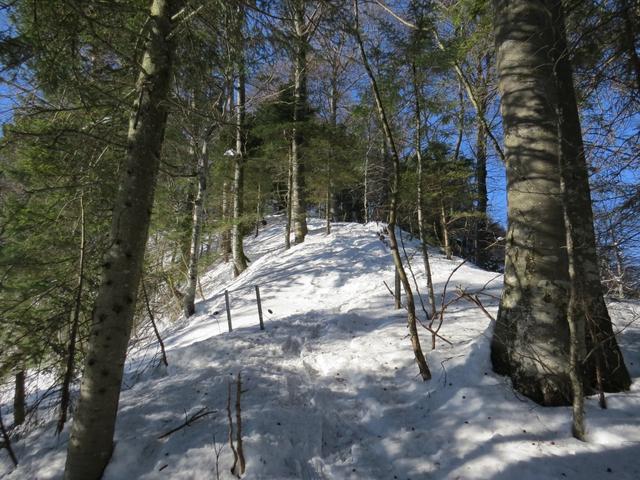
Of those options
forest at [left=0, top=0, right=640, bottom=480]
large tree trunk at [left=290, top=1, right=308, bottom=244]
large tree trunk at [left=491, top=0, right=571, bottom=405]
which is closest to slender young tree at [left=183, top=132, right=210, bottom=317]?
forest at [left=0, top=0, right=640, bottom=480]

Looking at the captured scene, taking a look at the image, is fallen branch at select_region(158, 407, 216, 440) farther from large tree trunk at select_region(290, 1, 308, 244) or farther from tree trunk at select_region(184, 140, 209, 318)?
large tree trunk at select_region(290, 1, 308, 244)

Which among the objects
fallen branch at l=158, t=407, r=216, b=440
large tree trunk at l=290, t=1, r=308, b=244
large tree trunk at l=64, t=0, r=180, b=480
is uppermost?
large tree trunk at l=290, t=1, r=308, b=244

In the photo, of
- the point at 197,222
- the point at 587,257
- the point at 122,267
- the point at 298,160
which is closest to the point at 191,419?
the point at 122,267

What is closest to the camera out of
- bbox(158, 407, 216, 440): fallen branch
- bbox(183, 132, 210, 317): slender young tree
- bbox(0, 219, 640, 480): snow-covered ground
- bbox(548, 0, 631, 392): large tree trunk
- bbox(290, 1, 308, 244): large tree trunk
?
bbox(0, 219, 640, 480): snow-covered ground

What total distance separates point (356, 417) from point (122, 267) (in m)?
2.91

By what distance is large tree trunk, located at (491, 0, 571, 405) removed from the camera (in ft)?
9.75

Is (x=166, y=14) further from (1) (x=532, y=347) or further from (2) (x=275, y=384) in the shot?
(1) (x=532, y=347)

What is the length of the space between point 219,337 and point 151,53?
435 cm

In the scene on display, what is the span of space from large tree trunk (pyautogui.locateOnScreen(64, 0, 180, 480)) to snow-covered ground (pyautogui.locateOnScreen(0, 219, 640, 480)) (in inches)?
12.8

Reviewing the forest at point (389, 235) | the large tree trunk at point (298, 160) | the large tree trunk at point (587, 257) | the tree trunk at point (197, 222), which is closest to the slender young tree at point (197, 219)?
the tree trunk at point (197, 222)

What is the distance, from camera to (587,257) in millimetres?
3102

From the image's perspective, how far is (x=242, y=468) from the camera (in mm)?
2643

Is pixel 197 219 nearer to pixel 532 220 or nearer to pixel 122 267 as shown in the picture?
pixel 122 267

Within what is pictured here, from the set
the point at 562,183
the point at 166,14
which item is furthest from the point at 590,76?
the point at 166,14
